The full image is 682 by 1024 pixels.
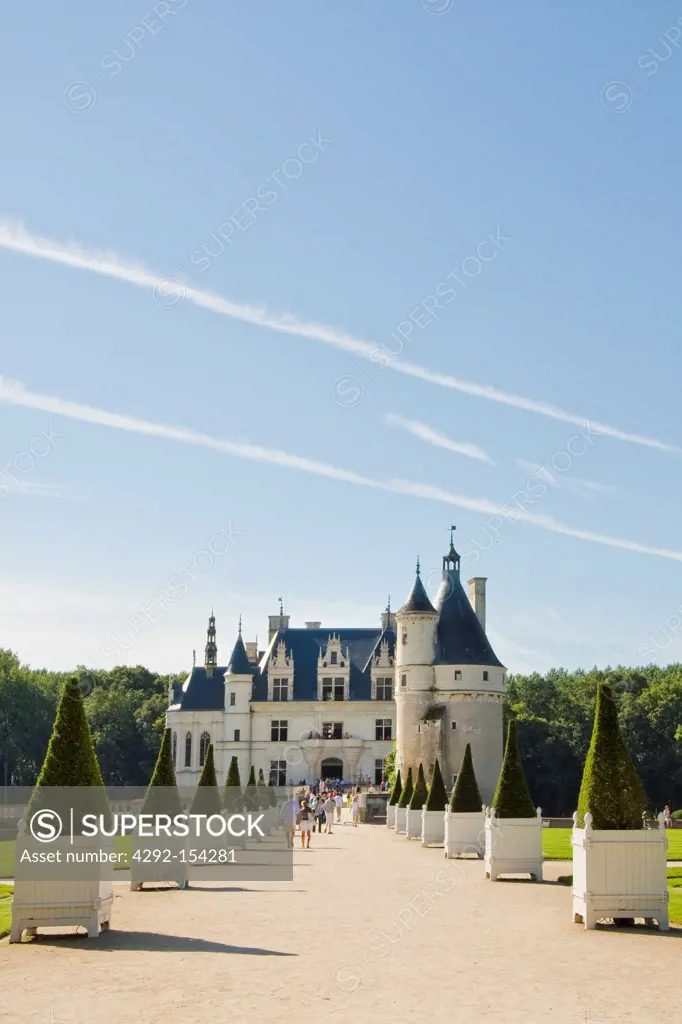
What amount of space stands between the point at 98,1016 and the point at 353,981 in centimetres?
251

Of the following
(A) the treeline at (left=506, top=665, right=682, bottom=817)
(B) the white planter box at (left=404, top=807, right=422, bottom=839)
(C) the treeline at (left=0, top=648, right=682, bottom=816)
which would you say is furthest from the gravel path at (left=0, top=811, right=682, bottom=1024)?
(A) the treeline at (left=506, top=665, right=682, bottom=817)

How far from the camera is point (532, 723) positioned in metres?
76.2

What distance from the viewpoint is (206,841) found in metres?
29.2

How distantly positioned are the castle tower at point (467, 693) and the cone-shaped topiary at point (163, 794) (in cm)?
3892

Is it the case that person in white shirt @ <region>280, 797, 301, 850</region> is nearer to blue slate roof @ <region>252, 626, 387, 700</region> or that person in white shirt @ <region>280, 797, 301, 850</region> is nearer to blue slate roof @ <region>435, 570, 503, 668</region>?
blue slate roof @ <region>435, 570, 503, 668</region>

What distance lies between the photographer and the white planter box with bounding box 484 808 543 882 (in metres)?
21.5

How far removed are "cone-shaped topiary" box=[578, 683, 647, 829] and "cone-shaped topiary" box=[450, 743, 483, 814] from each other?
11.5 meters

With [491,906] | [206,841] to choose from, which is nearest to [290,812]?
[206,841]

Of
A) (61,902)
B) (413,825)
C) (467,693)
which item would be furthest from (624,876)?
(467,693)

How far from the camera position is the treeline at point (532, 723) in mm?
73188

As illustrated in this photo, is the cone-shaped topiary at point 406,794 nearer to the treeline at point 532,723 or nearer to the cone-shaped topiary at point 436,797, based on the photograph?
the cone-shaped topiary at point 436,797

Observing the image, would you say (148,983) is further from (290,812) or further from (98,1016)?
(290,812)

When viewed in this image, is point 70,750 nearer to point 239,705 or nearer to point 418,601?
point 418,601

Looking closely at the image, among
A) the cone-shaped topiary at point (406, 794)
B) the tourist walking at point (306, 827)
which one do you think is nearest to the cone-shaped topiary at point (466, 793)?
the tourist walking at point (306, 827)
